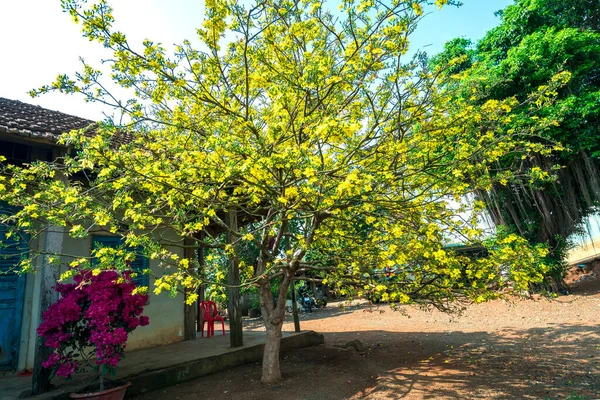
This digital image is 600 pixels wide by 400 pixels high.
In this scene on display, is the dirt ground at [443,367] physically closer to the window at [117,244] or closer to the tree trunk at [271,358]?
the tree trunk at [271,358]

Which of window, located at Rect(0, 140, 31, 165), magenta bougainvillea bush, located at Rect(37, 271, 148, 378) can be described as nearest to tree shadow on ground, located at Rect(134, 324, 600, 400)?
magenta bougainvillea bush, located at Rect(37, 271, 148, 378)

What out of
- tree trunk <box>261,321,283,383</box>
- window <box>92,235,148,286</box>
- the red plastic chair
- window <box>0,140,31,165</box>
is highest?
window <box>0,140,31,165</box>

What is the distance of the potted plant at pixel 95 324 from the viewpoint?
367cm

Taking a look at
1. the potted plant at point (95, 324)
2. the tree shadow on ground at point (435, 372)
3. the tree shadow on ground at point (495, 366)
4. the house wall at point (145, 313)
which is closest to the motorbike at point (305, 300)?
the tree shadow on ground at point (495, 366)

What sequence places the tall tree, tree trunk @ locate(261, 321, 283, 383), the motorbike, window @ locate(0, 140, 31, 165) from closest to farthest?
tree trunk @ locate(261, 321, 283, 383) → window @ locate(0, 140, 31, 165) → the tall tree → the motorbike

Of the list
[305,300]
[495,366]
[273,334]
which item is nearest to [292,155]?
[273,334]

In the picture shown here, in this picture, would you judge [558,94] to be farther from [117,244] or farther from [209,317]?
[117,244]

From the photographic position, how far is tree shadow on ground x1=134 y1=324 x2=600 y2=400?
4.15 meters

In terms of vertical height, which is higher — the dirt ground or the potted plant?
the potted plant

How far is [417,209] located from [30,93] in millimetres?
4427

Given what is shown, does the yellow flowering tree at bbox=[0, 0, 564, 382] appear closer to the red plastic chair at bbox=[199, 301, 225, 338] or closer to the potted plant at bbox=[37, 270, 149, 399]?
the potted plant at bbox=[37, 270, 149, 399]

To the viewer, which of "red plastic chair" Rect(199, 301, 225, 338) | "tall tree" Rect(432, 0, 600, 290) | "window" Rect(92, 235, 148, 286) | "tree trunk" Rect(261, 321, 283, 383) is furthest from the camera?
"tall tree" Rect(432, 0, 600, 290)

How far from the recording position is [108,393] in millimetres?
3672

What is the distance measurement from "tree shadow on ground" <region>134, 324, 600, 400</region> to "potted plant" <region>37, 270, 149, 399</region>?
961mm
